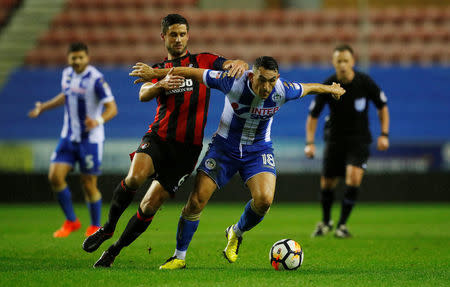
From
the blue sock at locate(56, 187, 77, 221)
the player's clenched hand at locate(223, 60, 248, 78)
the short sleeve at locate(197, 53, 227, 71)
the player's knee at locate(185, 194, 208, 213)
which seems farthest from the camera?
the blue sock at locate(56, 187, 77, 221)

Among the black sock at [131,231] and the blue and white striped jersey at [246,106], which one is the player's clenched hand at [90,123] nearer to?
the blue and white striped jersey at [246,106]

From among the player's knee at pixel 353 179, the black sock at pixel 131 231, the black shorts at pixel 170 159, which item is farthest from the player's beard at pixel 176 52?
the player's knee at pixel 353 179

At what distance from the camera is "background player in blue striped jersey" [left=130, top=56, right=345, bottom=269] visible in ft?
18.1

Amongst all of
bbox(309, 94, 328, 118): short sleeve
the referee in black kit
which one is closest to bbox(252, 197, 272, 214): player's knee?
the referee in black kit

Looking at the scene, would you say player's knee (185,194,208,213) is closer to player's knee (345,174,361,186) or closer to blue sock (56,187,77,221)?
player's knee (345,174,361,186)

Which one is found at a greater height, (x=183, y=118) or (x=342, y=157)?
(x=183, y=118)

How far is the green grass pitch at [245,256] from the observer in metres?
5.01

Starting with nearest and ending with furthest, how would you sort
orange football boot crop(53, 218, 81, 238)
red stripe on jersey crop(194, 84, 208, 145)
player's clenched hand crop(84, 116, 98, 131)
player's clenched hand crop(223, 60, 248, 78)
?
player's clenched hand crop(223, 60, 248, 78), red stripe on jersey crop(194, 84, 208, 145), player's clenched hand crop(84, 116, 98, 131), orange football boot crop(53, 218, 81, 238)

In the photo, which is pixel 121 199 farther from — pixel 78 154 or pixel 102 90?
pixel 102 90

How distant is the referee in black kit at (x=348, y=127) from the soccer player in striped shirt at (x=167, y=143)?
2.99 m

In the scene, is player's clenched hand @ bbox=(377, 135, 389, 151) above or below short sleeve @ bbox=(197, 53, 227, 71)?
below

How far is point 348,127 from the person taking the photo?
28.7 feet

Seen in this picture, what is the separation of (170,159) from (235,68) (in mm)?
936

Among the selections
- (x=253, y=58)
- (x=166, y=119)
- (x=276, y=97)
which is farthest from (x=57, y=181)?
(x=253, y=58)
